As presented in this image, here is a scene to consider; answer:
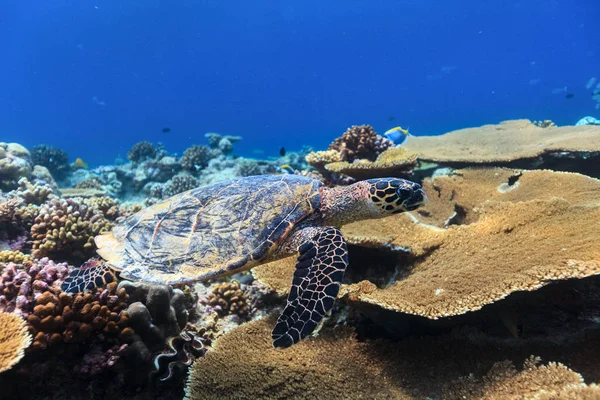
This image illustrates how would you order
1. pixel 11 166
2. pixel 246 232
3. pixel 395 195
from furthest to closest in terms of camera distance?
pixel 11 166, pixel 395 195, pixel 246 232

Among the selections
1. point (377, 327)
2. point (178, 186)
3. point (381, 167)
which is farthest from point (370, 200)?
point (178, 186)

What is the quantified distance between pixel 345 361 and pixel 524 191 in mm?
3833

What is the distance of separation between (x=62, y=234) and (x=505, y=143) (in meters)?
8.57

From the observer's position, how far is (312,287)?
2320 mm

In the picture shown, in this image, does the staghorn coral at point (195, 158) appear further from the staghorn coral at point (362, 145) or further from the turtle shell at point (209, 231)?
Result: the turtle shell at point (209, 231)

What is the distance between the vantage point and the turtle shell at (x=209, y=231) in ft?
9.04

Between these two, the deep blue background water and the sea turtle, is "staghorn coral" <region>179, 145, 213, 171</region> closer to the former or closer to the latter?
A: the sea turtle

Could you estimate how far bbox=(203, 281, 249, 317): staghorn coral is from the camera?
3.94 metres

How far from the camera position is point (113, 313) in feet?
8.55

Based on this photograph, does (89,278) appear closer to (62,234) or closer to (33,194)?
(62,234)

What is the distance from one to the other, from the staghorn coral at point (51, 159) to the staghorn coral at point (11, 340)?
13.7 m

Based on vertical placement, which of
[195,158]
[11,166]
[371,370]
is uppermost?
[195,158]

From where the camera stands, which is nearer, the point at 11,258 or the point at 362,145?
the point at 11,258

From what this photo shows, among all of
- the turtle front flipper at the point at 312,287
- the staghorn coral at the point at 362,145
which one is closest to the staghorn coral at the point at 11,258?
the turtle front flipper at the point at 312,287
